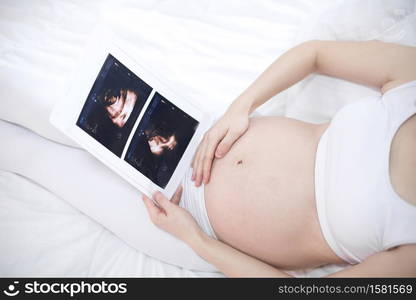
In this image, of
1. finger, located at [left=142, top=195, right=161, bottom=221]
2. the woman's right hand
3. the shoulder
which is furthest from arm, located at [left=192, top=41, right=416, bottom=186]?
the shoulder

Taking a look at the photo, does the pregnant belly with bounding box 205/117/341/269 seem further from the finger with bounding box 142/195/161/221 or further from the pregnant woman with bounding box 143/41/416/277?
the finger with bounding box 142/195/161/221

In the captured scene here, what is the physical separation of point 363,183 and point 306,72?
0.34 m

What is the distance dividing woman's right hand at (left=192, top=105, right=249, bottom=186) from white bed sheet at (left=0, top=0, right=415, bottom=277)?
122 millimetres

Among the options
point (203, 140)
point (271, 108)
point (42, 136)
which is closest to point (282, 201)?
point (203, 140)

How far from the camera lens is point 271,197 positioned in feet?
2.50

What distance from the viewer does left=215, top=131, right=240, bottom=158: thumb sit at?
0.84 meters

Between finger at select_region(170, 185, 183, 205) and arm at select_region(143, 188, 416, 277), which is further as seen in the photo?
finger at select_region(170, 185, 183, 205)

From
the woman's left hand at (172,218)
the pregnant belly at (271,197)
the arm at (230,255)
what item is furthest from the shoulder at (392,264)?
the woman's left hand at (172,218)

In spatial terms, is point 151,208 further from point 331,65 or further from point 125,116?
point 331,65

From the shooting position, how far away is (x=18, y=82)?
2.87 feet

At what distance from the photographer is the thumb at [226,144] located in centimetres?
84

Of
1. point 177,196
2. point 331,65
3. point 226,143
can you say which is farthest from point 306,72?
point 177,196

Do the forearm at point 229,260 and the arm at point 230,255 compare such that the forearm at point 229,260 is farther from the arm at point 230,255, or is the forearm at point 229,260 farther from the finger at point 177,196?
the finger at point 177,196

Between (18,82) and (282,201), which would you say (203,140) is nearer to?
(282,201)
